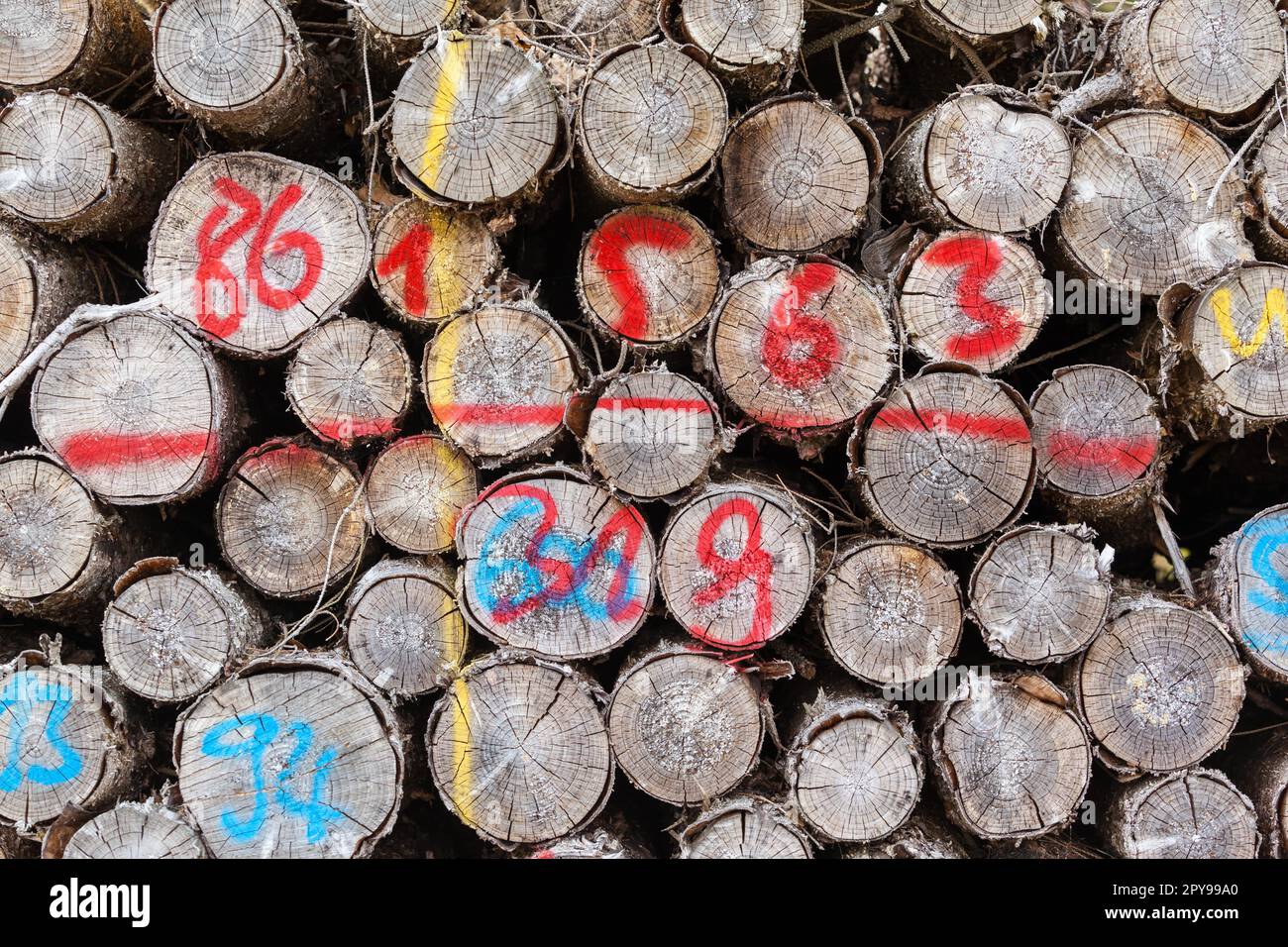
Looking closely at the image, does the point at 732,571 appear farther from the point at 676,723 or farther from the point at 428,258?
the point at 428,258

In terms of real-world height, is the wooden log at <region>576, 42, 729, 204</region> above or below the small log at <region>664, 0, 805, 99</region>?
below

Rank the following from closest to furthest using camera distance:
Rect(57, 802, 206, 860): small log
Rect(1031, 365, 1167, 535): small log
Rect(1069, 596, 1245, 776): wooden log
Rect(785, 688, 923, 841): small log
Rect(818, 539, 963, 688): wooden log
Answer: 1. Rect(57, 802, 206, 860): small log
2. Rect(785, 688, 923, 841): small log
3. Rect(818, 539, 963, 688): wooden log
4. Rect(1069, 596, 1245, 776): wooden log
5. Rect(1031, 365, 1167, 535): small log

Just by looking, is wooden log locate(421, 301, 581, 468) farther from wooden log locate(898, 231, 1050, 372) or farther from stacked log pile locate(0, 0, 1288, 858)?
wooden log locate(898, 231, 1050, 372)

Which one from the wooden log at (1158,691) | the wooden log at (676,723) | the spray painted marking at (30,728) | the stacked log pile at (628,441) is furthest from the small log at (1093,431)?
the spray painted marking at (30,728)

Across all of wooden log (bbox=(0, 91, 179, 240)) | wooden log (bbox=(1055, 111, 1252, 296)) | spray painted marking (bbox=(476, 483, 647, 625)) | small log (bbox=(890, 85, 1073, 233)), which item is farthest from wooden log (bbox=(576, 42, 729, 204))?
wooden log (bbox=(0, 91, 179, 240))

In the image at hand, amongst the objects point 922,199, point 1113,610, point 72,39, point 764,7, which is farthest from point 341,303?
point 1113,610

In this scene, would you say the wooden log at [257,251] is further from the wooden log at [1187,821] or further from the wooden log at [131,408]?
the wooden log at [1187,821]

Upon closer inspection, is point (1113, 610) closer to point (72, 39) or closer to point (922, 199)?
point (922, 199)
